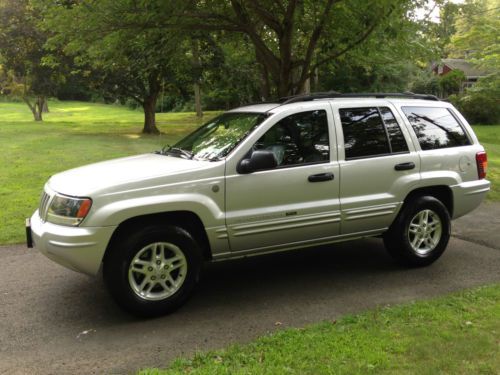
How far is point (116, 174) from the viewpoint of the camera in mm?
4469

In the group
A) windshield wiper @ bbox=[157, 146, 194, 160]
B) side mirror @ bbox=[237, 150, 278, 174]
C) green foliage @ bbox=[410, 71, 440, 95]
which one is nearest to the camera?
side mirror @ bbox=[237, 150, 278, 174]

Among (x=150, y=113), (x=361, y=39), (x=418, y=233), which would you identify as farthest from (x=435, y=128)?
(x=150, y=113)

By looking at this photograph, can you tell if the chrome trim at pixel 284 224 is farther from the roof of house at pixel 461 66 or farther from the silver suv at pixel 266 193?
the roof of house at pixel 461 66

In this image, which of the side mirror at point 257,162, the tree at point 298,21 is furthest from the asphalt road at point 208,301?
the tree at point 298,21

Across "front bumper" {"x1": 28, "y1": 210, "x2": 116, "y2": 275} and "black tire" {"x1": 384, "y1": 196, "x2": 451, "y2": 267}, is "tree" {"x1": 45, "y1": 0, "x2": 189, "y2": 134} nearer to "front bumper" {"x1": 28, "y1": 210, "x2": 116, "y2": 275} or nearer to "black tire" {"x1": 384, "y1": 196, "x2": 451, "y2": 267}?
"front bumper" {"x1": 28, "y1": 210, "x2": 116, "y2": 275}

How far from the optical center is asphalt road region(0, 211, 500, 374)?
12.4 ft

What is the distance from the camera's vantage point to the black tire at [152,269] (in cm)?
422

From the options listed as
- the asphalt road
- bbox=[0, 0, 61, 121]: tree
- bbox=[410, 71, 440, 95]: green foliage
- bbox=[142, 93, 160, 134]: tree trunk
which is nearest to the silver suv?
the asphalt road

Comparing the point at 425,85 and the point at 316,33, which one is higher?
the point at 425,85

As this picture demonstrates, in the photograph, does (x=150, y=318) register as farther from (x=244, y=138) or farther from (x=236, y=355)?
(x=244, y=138)

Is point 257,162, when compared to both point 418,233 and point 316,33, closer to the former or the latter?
point 418,233

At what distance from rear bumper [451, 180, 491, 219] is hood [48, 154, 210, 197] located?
3.03 m

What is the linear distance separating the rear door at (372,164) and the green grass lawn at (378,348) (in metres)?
1.20

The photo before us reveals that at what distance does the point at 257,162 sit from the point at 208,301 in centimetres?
139
